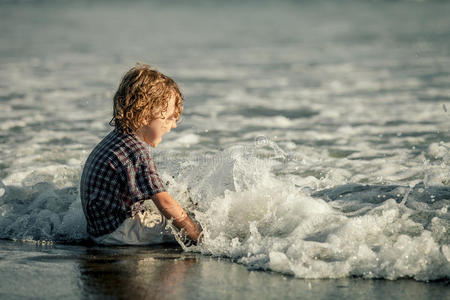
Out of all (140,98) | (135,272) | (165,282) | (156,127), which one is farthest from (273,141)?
(165,282)

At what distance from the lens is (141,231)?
4484 millimetres

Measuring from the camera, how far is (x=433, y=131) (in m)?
8.13

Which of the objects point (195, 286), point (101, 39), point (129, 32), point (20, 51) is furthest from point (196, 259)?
point (129, 32)

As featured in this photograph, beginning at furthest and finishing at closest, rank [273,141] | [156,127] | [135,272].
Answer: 1. [273,141]
2. [156,127]
3. [135,272]

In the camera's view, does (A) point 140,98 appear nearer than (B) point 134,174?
No

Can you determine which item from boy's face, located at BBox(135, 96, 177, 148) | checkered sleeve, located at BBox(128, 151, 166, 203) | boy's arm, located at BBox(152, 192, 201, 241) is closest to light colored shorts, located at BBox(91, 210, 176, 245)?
boy's arm, located at BBox(152, 192, 201, 241)

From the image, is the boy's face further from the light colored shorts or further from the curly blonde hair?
the light colored shorts

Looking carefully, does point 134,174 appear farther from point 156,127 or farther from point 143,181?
point 156,127

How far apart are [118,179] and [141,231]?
43 cm

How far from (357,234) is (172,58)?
41.4 feet

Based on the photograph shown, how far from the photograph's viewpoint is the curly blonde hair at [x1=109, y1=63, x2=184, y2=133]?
4.37m

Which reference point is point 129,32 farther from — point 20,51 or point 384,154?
point 384,154

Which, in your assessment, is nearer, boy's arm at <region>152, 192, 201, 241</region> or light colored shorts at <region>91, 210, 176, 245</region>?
boy's arm at <region>152, 192, 201, 241</region>

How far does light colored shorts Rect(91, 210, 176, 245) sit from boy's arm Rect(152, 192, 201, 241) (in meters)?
0.13
